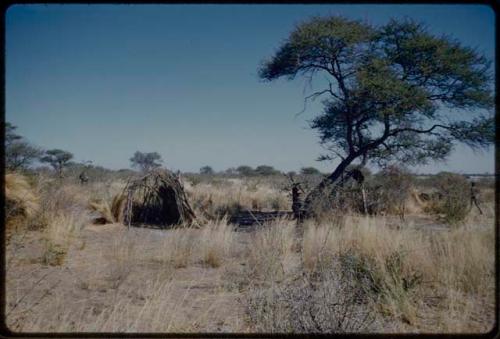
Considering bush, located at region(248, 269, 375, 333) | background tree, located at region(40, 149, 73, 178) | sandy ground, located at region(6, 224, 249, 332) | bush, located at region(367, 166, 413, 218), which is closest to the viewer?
bush, located at region(248, 269, 375, 333)

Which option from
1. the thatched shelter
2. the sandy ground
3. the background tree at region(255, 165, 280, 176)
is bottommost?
the sandy ground

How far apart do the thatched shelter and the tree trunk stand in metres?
2.97

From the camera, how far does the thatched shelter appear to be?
34.2 ft

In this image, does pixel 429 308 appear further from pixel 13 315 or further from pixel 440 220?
pixel 440 220

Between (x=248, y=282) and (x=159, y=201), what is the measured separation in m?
6.20

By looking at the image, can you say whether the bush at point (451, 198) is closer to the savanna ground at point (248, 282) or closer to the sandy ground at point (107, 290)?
the savanna ground at point (248, 282)

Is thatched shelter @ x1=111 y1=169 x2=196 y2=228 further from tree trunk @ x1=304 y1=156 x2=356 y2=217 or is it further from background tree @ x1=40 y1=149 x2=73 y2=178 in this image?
background tree @ x1=40 y1=149 x2=73 y2=178

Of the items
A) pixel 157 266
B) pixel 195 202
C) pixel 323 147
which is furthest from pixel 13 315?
pixel 323 147

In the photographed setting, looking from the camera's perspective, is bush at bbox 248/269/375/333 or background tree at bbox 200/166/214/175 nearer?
bush at bbox 248/269/375/333

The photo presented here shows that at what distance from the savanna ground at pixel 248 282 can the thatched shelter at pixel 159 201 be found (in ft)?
8.00

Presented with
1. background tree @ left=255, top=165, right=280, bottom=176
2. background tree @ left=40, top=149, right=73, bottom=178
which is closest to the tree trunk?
background tree @ left=40, top=149, right=73, bottom=178

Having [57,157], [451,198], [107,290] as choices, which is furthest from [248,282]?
[57,157]

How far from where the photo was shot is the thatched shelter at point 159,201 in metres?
10.4

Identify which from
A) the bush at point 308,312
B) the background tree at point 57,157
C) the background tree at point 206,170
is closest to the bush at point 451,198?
the bush at point 308,312
